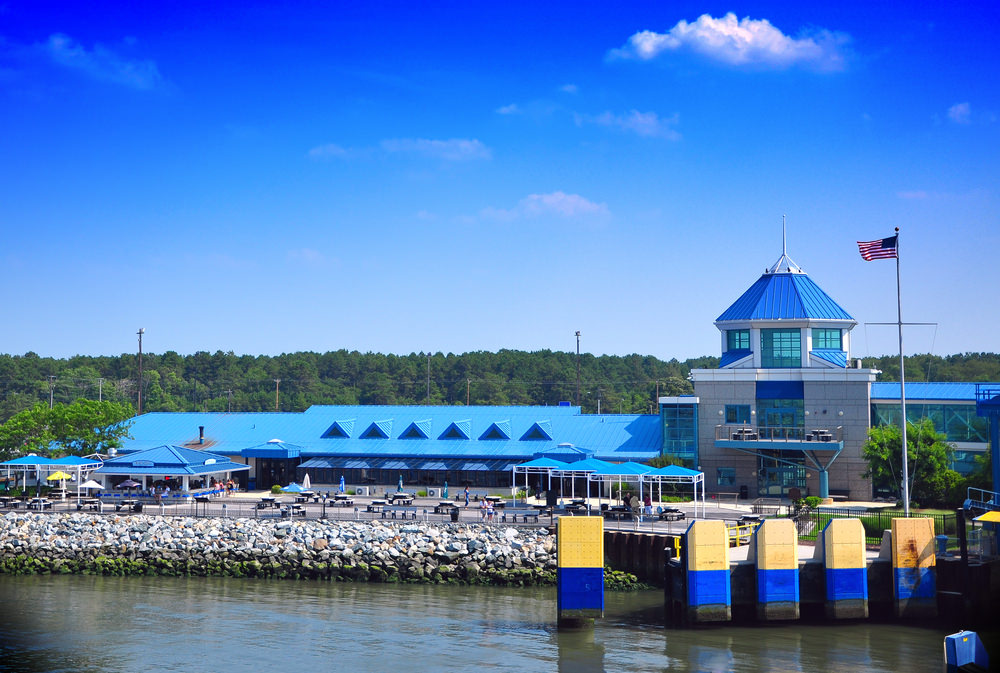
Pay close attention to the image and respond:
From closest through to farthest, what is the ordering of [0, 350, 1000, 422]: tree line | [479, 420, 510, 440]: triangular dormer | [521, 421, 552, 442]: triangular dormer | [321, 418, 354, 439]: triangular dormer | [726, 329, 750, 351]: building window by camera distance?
[726, 329, 750, 351]: building window, [521, 421, 552, 442]: triangular dormer, [479, 420, 510, 440]: triangular dormer, [321, 418, 354, 439]: triangular dormer, [0, 350, 1000, 422]: tree line

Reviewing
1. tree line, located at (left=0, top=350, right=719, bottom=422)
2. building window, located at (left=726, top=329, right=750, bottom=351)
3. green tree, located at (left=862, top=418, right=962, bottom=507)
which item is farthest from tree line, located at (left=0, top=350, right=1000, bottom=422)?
green tree, located at (left=862, top=418, right=962, bottom=507)

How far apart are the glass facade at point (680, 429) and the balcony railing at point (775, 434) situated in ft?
A: 5.78

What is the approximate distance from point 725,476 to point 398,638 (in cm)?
2837

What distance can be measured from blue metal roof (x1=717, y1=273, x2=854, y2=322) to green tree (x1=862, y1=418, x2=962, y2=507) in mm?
8335

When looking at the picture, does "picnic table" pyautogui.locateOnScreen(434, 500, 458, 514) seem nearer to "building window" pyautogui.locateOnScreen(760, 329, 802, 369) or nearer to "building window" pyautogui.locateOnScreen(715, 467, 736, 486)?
"building window" pyautogui.locateOnScreen(715, 467, 736, 486)

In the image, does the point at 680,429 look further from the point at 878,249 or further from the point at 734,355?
the point at 878,249

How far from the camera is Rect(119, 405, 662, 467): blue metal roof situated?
60.9 metres

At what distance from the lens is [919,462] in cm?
5016

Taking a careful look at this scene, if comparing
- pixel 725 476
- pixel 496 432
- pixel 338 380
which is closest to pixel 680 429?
pixel 725 476

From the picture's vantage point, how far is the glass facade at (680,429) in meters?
58.1

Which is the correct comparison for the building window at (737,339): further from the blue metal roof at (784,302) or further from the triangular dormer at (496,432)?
the triangular dormer at (496,432)

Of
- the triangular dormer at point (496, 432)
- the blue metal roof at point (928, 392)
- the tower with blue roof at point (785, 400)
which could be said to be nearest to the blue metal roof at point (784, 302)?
the tower with blue roof at point (785, 400)

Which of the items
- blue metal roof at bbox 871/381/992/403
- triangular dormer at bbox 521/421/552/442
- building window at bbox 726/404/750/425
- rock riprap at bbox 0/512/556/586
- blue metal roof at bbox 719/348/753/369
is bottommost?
rock riprap at bbox 0/512/556/586

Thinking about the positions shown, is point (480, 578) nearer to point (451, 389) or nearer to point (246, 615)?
point (246, 615)
